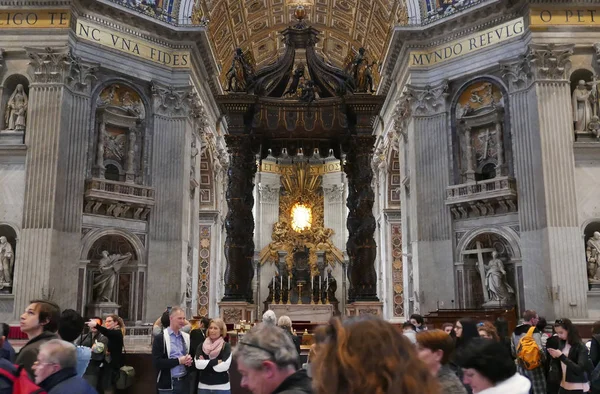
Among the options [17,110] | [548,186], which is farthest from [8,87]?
[548,186]

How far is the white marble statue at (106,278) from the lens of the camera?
14.7 meters

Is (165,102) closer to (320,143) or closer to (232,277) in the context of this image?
(320,143)

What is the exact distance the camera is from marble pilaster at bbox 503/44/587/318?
13391mm

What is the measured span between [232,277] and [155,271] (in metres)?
5.25

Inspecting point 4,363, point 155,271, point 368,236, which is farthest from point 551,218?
point 4,363

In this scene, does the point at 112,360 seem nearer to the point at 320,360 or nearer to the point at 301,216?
the point at 320,360

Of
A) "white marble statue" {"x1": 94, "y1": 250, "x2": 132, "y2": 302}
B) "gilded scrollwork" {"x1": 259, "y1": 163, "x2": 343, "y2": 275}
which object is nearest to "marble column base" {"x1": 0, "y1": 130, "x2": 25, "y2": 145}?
"white marble statue" {"x1": 94, "y1": 250, "x2": 132, "y2": 302}

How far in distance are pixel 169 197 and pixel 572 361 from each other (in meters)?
12.5

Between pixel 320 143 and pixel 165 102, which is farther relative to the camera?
pixel 165 102

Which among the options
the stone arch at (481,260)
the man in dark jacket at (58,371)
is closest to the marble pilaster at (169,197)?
the stone arch at (481,260)

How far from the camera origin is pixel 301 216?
Result: 1190 inches

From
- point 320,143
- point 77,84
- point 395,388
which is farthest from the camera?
point 77,84

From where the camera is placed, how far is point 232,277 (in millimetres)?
10828

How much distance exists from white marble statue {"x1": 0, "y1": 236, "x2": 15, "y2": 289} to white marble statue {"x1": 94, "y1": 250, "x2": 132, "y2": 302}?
207 centimetres
